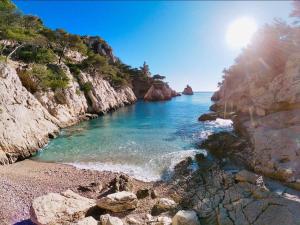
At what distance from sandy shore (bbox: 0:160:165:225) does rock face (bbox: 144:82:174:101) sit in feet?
286

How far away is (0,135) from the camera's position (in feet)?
63.5

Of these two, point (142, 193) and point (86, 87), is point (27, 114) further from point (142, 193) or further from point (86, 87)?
point (86, 87)

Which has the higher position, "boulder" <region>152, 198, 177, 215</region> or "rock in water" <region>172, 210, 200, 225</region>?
"rock in water" <region>172, 210, 200, 225</region>

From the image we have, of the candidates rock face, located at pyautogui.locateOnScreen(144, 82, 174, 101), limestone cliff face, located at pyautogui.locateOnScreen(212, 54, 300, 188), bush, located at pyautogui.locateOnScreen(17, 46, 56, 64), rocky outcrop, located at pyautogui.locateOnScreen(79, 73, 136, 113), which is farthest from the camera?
rock face, located at pyautogui.locateOnScreen(144, 82, 174, 101)

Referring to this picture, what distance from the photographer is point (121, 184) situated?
46.0 ft

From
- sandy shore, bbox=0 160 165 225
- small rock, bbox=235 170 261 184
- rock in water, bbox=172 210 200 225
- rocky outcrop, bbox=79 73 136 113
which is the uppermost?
rocky outcrop, bbox=79 73 136 113

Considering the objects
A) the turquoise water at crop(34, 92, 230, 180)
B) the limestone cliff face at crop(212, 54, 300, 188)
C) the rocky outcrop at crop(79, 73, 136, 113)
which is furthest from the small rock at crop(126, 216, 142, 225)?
the rocky outcrop at crop(79, 73, 136, 113)

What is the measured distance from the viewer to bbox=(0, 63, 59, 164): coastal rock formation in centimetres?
1984

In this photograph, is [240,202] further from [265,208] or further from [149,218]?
[149,218]

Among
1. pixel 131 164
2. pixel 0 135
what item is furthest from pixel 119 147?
pixel 0 135

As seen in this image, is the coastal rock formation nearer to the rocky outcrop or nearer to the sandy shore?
the sandy shore

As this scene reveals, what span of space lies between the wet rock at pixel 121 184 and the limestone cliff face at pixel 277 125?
333 inches

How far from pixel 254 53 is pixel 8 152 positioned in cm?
3726

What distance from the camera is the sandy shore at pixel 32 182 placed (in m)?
10.9
